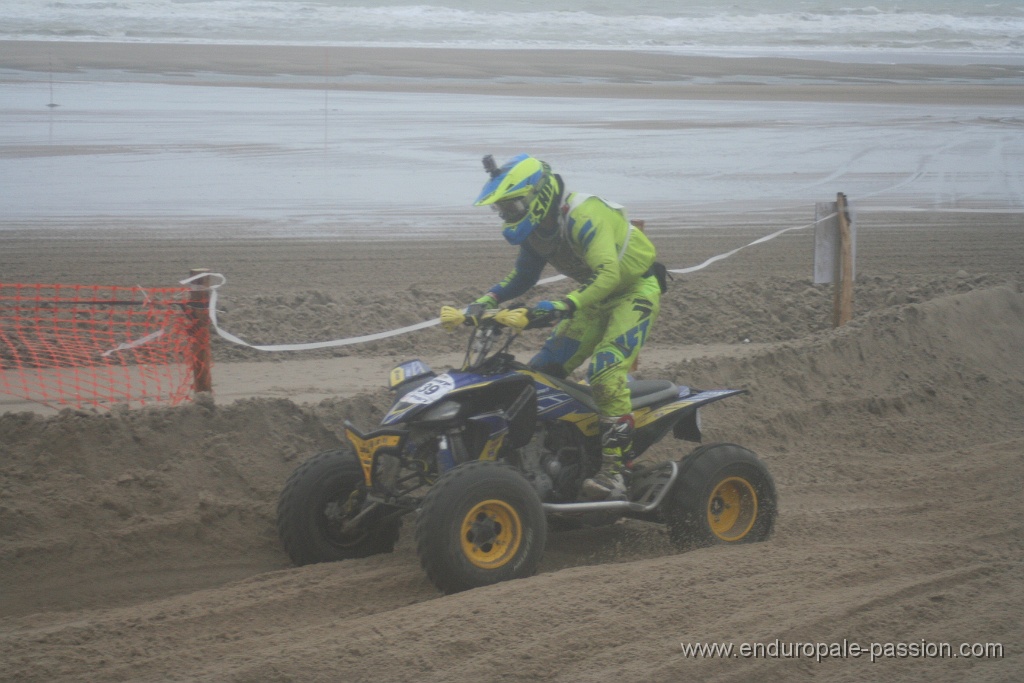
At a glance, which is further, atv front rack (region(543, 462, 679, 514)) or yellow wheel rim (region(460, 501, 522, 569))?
atv front rack (region(543, 462, 679, 514))

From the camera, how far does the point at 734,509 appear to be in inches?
239

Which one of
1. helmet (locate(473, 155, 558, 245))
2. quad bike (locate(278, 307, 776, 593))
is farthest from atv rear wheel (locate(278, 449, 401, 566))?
helmet (locate(473, 155, 558, 245))

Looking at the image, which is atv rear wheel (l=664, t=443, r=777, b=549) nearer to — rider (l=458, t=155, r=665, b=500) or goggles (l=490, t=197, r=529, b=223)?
rider (l=458, t=155, r=665, b=500)

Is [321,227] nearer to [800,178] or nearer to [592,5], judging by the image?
[800,178]

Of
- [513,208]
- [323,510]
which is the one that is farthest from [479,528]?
[513,208]

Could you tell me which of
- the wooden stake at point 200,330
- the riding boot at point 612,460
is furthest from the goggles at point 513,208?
the wooden stake at point 200,330

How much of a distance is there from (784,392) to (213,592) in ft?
16.9

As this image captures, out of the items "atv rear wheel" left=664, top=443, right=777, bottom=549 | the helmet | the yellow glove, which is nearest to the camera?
the yellow glove

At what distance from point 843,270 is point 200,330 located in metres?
6.01

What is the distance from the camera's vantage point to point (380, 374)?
29.3ft

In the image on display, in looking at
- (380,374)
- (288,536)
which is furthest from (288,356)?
(288,536)

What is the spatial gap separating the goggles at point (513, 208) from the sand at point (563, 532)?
1841mm

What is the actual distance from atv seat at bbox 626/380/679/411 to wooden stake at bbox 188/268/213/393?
2.89 meters

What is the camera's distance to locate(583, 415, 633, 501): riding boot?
5711 mm
